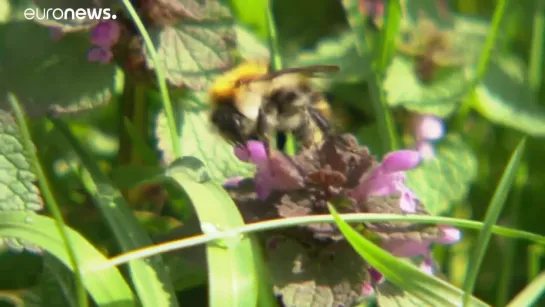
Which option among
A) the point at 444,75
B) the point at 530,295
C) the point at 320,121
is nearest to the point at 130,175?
the point at 320,121

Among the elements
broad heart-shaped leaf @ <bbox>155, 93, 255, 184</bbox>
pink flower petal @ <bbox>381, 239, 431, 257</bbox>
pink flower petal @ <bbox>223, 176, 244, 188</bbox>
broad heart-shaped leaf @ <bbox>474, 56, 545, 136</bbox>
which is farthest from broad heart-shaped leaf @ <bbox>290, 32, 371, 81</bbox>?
pink flower petal @ <bbox>381, 239, 431, 257</bbox>

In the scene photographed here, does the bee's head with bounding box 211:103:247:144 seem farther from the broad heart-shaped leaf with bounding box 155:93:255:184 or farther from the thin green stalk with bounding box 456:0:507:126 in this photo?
the thin green stalk with bounding box 456:0:507:126

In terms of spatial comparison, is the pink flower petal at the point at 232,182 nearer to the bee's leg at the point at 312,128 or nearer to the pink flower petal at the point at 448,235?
the bee's leg at the point at 312,128

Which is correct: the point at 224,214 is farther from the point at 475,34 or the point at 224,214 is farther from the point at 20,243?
the point at 475,34

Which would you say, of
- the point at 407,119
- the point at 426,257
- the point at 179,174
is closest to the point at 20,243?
the point at 179,174

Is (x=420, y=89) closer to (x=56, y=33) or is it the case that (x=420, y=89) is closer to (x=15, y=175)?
(x=56, y=33)

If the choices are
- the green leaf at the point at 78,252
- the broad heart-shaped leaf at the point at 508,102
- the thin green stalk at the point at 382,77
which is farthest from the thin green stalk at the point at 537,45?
the green leaf at the point at 78,252

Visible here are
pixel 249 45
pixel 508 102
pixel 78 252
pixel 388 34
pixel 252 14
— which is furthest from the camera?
pixel 508 102
